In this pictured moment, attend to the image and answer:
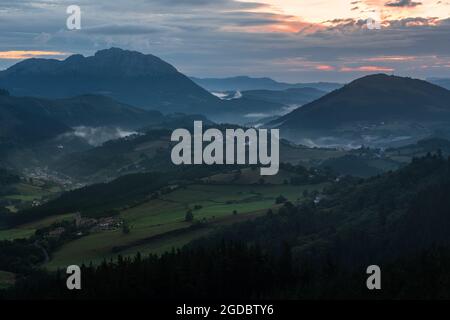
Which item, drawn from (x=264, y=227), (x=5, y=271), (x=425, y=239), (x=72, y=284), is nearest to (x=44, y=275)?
(x=5, y=271)

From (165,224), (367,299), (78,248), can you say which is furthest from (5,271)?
(367,299)

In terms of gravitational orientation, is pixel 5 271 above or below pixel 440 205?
below

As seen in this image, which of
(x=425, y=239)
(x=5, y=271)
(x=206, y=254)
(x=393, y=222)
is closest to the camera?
(x=206, y=254)

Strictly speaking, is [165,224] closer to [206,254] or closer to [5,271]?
[5,271]

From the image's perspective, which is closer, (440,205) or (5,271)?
(5,271)

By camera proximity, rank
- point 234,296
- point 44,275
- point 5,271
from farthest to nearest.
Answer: point 5,271 < point 44,275 < point 234,296

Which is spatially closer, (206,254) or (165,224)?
(206,254)
